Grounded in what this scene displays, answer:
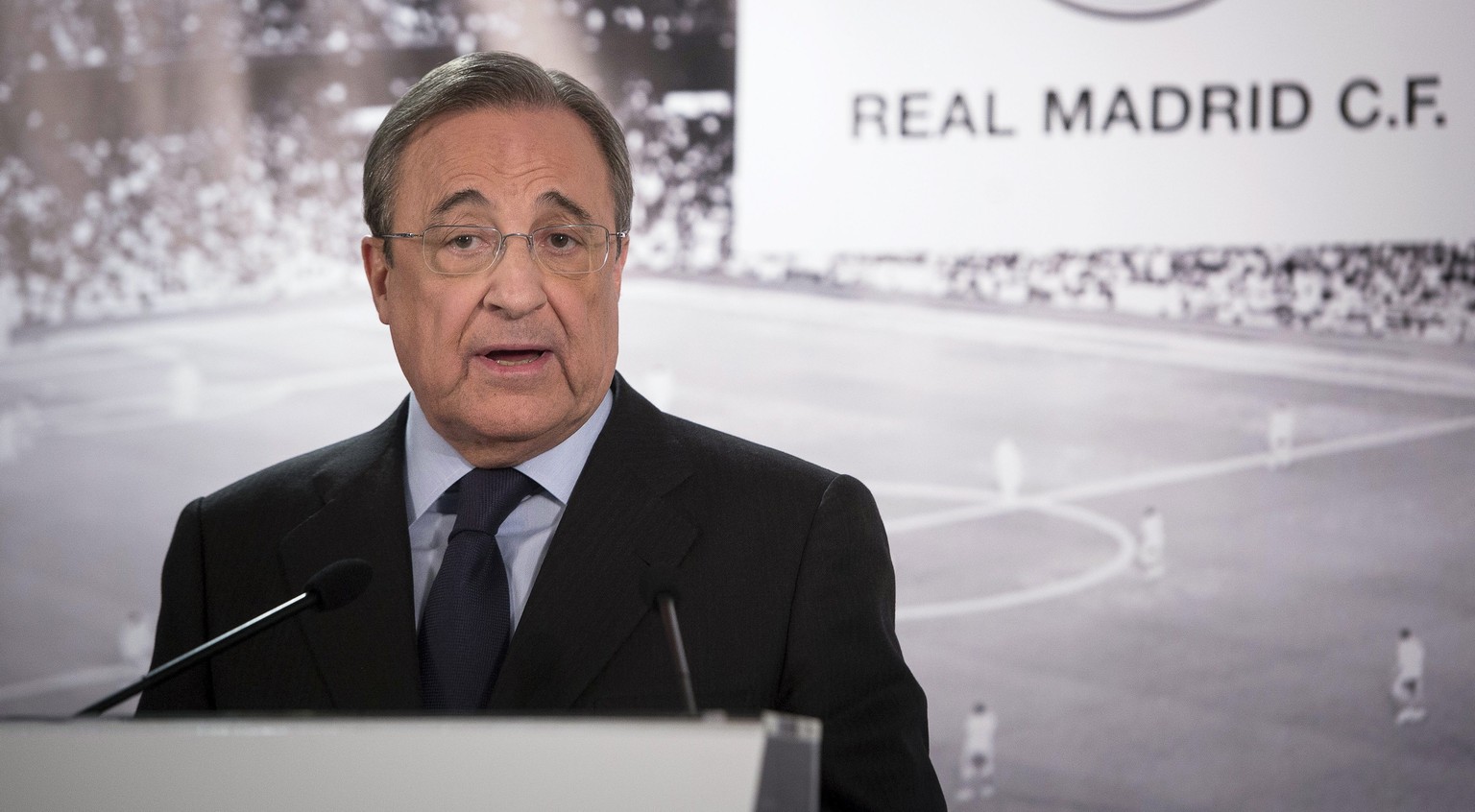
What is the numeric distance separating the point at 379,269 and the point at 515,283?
26 centimetres

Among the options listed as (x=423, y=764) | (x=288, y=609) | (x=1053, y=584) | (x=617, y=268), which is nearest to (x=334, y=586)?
(x=288, y=609)

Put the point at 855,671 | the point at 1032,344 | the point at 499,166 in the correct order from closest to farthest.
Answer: the point at 855,671
the point at 499,166
the point at 1032,344

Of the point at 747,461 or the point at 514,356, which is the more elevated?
the point at 514,356

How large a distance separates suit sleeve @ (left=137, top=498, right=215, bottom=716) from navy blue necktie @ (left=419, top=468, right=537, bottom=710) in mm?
305

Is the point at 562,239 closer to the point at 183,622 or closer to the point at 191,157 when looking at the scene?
the point at 183,622

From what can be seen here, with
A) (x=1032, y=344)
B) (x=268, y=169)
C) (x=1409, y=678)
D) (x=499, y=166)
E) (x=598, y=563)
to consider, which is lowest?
(x=1409, y=678)

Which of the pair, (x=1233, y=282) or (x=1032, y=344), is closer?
(x=1233, y=282)

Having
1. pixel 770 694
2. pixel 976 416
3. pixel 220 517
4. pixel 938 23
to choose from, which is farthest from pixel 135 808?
pixel 938 23

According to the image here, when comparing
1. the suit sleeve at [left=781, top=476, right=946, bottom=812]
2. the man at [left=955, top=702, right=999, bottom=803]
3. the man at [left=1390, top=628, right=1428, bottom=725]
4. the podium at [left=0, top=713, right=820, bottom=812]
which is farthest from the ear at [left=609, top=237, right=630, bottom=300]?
the man at [left=1390, top=628, right=1428, bottom=725]

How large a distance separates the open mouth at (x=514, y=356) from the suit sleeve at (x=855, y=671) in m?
0.38

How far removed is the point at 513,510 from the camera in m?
1.55

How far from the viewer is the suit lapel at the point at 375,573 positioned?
1.44 m

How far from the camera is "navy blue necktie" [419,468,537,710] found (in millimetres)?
1434

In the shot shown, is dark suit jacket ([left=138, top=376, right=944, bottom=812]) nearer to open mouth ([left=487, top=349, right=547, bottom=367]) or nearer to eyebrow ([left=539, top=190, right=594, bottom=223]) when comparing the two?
open mouth ([left=487, top=349, right=547, bottom=367])
